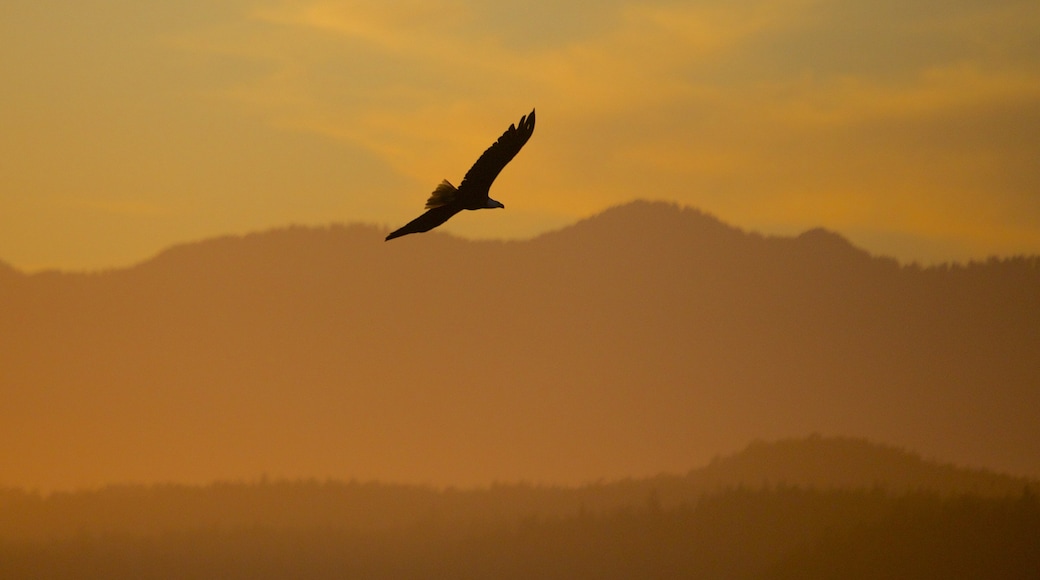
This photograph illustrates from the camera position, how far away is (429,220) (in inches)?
1127

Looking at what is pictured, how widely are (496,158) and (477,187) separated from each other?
0.96m

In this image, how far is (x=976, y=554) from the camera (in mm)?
102625

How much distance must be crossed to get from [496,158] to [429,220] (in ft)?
6.66

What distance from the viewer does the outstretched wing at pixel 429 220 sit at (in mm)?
27630

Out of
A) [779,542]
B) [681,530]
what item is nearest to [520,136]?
[779,542]

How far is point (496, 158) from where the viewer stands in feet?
93.2

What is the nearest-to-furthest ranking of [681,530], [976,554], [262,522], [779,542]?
[976,554]
[779,542]
[681,530]
[262,522]

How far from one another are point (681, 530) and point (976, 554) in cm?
3954

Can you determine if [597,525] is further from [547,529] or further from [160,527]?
[160,527]

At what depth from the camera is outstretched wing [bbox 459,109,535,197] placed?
2766cm

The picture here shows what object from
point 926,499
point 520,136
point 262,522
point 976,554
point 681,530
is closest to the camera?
point 520,136

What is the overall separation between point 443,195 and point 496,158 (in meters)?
1.62

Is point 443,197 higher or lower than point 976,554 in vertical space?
higher

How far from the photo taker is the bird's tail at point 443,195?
2908 cm
